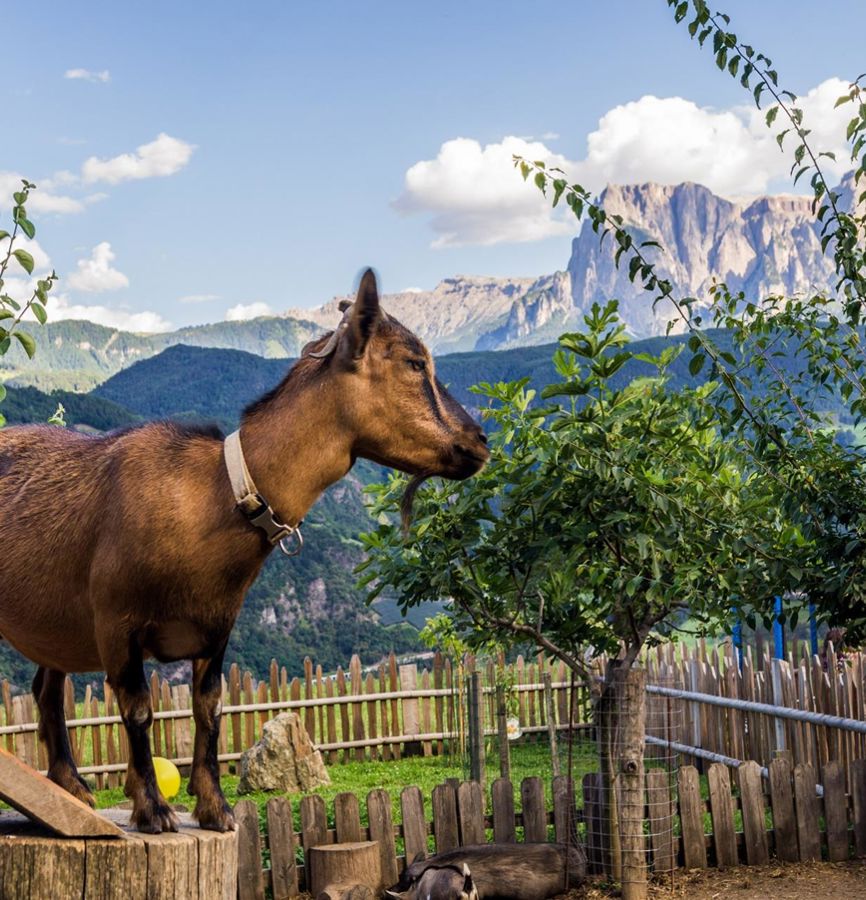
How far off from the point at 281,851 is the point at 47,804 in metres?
4.73

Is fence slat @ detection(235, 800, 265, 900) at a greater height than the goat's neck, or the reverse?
the goat's neck

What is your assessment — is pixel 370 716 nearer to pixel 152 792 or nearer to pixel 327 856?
pixel 327 856

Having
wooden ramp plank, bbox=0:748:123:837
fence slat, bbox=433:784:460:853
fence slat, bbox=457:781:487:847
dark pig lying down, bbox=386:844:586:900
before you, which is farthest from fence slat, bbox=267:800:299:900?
wooden ramp plank, bbox=0:748:123:837

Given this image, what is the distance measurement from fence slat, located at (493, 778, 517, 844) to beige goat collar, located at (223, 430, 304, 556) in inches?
206

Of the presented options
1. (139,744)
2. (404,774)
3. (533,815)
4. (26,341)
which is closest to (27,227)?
(26,341)

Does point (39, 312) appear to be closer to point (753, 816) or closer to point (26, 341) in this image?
point (26, 341)

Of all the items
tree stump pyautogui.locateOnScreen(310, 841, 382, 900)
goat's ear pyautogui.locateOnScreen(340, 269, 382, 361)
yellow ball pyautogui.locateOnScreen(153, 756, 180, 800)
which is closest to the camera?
goat's ear pyautogui.locateOnScreen(340, 269, 382, 361)

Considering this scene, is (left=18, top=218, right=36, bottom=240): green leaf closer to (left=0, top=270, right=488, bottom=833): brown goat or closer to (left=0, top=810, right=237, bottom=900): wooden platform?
(left=0, top=270, right=488, bottom=833): brown goat

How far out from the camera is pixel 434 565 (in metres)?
6.28

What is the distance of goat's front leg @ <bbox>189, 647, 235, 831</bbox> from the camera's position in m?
2.81

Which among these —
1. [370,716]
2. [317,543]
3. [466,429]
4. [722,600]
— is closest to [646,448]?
[722,600]

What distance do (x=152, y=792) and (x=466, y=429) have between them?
1.20m

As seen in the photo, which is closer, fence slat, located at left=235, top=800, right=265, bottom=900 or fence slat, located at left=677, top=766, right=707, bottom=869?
fence slat, located at left=235, top=800, right=265, bottom=900

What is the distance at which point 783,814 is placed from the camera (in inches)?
305
